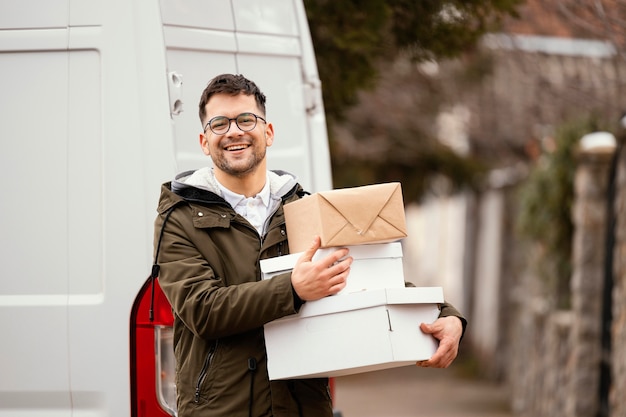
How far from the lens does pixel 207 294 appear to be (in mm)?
3389

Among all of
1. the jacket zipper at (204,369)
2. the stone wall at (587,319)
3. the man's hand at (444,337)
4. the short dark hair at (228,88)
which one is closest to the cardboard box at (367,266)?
the man's hand at (444,337)

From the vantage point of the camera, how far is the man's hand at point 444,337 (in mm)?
3488

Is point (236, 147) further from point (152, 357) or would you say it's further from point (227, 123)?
point (152, 357)

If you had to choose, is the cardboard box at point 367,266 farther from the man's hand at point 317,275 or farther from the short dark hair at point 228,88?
the short dark hair at point 228,88

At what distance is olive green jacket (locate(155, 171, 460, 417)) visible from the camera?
11.1 ft

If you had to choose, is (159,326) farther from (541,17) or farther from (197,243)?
(541,17)

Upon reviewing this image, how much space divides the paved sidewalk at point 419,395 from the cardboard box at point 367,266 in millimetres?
7657

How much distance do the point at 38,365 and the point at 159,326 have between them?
1.43 feet

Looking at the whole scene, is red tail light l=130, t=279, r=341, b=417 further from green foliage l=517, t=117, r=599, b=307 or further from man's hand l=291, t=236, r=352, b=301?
green foliage l=517, t=117, r=599, b=307

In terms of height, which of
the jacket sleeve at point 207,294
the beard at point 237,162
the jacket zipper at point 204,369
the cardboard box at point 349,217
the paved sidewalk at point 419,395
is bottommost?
the paved sidewalk at point 419,395

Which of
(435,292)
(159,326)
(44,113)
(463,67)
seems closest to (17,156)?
(44,113)

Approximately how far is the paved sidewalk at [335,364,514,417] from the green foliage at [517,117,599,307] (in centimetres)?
233

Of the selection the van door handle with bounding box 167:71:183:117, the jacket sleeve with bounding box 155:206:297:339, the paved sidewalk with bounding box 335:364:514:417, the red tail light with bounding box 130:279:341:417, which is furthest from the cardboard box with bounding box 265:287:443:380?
the paved sidewalk with bounding box 335:364:514:417

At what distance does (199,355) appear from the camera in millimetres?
3516
